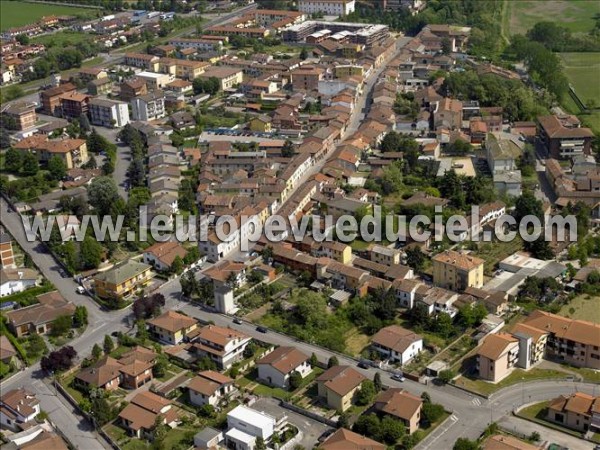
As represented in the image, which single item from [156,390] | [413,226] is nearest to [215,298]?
[156,390]

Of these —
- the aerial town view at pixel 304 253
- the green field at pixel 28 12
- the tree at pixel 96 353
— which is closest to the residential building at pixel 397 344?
the aerial town view at pixel 304 253

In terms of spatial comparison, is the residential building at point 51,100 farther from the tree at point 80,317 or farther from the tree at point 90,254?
the tree at point 80,317

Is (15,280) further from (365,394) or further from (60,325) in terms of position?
(365,394)

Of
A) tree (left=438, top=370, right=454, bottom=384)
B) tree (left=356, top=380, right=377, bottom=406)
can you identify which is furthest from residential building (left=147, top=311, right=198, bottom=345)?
tree (left=438, top=370, right=454, bottom=384)

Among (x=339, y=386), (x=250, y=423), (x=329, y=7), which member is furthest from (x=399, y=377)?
(x=329, y=7)

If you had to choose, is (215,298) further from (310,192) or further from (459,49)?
(459,49)

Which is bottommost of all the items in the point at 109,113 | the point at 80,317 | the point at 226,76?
the point at 80,317
